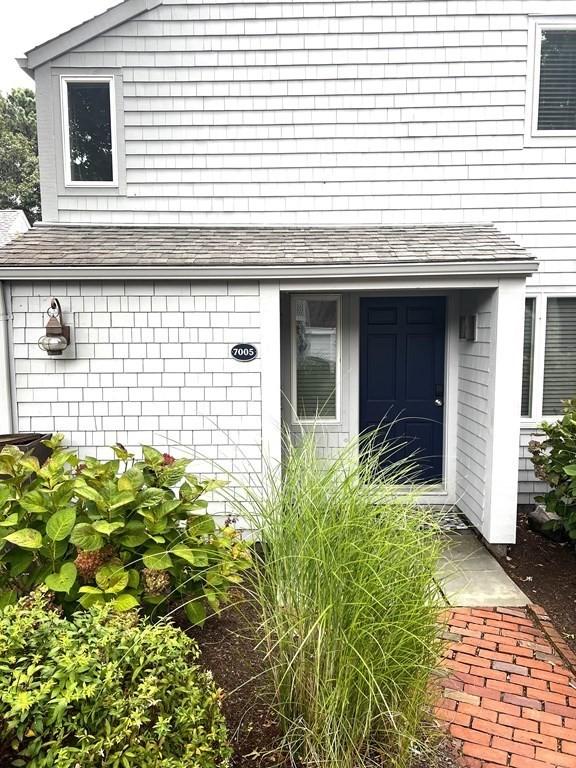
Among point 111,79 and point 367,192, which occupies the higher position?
point 111,79

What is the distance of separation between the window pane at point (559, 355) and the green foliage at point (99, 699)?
489 cm

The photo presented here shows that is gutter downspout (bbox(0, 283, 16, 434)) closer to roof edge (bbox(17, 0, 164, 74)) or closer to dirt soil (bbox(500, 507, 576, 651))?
roof edge (bbox(17, 0, 164, 74))

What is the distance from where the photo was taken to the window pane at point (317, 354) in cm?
561

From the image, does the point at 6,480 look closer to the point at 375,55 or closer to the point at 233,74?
the point at 233,74

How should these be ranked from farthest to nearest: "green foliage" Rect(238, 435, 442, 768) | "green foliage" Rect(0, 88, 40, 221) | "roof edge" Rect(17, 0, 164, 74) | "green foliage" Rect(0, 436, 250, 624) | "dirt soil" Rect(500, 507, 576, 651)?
1. "green foliage" Rect(0, 88, 40, 221)
2. "roof edge" Rect(17, 0, 164, 74)
3. "dirt soil" Rect(500, 507, 576, 651)
4. "green foliage" Rect(0, 436, 250, 624)
5. "green foliage" Rect(238, 435, 442, 768)

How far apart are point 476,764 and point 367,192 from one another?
488 centimetres

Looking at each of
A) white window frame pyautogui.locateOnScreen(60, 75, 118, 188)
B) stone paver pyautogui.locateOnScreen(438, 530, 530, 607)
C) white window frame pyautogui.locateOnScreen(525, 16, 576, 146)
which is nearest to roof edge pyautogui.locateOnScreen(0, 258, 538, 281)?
white window frame pyautogui.locateOnScreen(60, 75, 118, 188)

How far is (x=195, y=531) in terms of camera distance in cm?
278

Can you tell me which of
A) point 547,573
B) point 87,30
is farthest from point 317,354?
point 87,30

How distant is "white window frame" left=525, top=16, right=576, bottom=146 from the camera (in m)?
5.41

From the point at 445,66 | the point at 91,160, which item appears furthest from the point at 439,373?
the point at 91,160

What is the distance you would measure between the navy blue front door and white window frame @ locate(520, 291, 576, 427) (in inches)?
36.2

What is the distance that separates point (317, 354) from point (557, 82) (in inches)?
145

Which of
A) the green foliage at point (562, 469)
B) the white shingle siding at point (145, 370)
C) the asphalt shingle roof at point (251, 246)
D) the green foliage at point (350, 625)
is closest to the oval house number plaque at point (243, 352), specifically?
Answer: the white shingle siding at point (145, 370)
